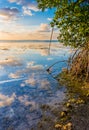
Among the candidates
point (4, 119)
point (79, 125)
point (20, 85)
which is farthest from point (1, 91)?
point (79, 125)

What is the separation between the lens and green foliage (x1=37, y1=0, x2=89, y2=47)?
372 inches

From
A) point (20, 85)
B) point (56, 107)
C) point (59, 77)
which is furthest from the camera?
point (59, 77)

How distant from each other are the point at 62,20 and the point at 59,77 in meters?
2.11

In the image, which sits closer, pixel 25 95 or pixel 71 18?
pixel 25 95

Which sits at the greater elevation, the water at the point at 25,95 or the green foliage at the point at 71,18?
the green foliage at the point at 71,18

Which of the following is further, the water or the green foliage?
the green foliage

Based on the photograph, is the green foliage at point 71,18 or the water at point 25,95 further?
the green foliage at point 71,18

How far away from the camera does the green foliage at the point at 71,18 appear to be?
946 centimetres

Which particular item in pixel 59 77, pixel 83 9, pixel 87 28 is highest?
pixel 83 9

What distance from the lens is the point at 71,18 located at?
32.3 feet

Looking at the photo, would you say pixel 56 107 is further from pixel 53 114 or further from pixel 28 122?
pixel 28 122

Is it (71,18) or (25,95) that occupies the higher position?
(71,18)

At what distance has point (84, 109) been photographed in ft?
21.3

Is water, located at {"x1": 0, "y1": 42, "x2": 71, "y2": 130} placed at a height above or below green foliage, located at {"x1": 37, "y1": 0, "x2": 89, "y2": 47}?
below
